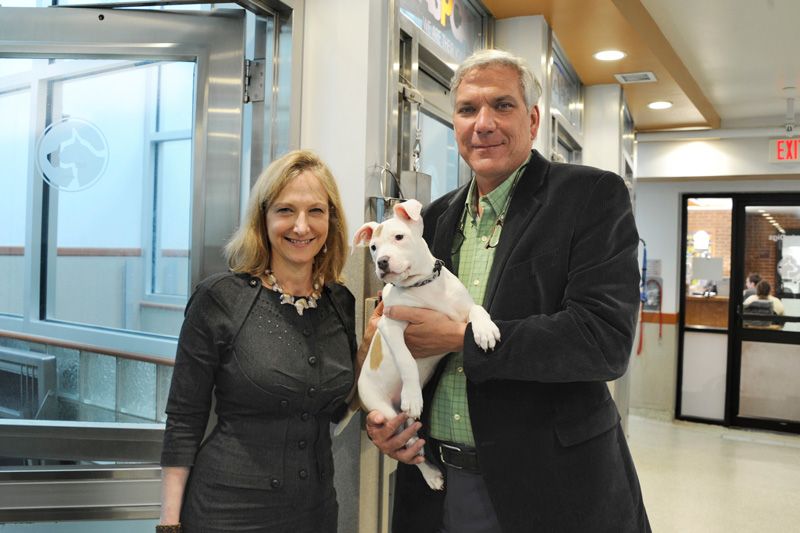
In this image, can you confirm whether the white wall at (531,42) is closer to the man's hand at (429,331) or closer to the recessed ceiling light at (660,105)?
the recessed ceiling light at (660,105)

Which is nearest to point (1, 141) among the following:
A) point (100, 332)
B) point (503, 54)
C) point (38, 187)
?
point (38, 187)

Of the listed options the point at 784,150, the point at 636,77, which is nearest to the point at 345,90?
A: the point at 636,77

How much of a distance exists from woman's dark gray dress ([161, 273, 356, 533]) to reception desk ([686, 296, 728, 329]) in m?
6.58

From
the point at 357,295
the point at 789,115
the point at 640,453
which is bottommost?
the point at 640,453

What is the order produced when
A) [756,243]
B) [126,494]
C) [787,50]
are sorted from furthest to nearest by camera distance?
1. [756,243]
2. [787,50]
3. [126,494]

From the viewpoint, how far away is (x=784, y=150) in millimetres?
6258

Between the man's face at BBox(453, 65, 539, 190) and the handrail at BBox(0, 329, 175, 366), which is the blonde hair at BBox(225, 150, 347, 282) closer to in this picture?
the man's face at BBox(453, 65, 539, 190)

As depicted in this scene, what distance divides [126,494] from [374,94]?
1.45 m

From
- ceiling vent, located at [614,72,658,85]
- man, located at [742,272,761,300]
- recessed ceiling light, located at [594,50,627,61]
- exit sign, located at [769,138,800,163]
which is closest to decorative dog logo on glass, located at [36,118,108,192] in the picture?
recessed ceiling light, located at [594,50,627,61]

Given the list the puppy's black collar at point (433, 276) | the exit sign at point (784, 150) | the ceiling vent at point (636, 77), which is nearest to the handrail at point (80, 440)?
the puppy's black collar at point (433, 276)

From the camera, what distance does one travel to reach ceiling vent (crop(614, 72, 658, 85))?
455 centimetres

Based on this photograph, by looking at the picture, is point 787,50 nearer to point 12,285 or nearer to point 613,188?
point 613,188

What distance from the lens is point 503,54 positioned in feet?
4.76

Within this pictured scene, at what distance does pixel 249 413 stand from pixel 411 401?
385 millimetres
